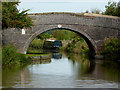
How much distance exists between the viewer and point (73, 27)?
2370 centimetres

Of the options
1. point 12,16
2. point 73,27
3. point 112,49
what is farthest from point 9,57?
point 112,49

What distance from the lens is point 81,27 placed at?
2378cm

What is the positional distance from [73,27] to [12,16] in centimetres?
894

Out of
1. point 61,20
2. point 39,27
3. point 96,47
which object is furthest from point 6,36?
point 96,47

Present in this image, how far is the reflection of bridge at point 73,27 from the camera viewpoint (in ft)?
76.2

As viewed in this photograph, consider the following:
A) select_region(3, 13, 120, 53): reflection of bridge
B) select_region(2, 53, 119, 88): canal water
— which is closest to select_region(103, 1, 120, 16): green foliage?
select_region(3, 13, 120, 53): reflection of bridge

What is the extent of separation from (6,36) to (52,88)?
14660 millimetres

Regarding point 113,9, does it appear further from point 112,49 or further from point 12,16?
point 12,16

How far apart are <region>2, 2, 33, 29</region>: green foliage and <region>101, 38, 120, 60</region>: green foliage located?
8.23 metres

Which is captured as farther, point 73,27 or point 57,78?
point 73,27

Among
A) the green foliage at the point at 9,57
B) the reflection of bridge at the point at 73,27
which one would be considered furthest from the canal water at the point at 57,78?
the reflection of bridge at the point at 73,27

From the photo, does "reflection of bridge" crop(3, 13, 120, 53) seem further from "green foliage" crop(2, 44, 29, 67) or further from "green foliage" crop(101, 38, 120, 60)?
"green foliage" crop(2, 44, 29, 67)

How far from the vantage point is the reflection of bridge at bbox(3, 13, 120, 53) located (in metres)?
23.2

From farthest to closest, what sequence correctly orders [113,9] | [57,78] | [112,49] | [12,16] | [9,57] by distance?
[113,9] < [112,49] < [9,57] < [12,16] < [57,78]
